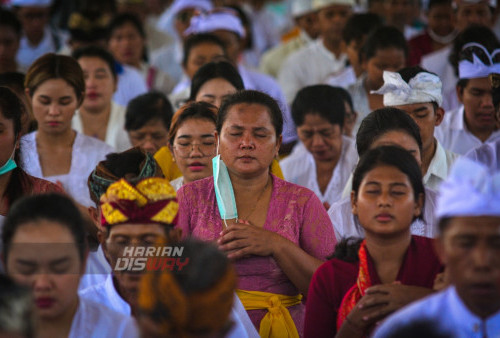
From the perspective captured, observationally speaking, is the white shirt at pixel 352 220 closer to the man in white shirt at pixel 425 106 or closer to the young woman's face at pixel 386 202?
the man in white shirt at pixel 425 106

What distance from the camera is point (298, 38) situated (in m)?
8.63

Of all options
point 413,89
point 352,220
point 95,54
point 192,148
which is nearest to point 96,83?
point 95,54

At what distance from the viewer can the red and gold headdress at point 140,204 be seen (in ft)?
10.7

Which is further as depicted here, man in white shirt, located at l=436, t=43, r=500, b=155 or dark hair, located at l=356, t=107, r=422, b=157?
man in white shirt, located at l=436, t=43, r=500, b=155

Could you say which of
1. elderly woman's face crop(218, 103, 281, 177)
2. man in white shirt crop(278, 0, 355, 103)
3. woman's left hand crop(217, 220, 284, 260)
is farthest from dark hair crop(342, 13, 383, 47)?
woman's left hand crop(217, 220, 284, 260)

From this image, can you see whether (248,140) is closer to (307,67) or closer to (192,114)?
(192,114)

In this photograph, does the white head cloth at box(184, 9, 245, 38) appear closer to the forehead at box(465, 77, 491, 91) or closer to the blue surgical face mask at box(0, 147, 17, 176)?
the forehead at box(465, 77, 491, 91)

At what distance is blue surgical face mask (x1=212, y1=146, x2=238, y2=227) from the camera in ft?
12.6

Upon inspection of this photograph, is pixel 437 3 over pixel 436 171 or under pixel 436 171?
over

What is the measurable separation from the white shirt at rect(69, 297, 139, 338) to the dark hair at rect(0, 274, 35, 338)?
507 millimetres

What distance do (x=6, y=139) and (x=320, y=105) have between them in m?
2.01

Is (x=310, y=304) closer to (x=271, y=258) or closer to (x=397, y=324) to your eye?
(x=271, y=258)

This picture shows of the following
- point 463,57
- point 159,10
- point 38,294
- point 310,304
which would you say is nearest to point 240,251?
point 310,304

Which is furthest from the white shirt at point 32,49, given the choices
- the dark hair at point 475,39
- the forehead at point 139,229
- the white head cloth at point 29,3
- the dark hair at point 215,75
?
the forehead at point 139,229
